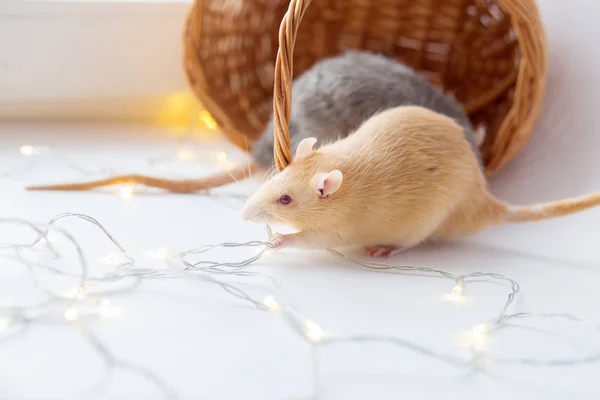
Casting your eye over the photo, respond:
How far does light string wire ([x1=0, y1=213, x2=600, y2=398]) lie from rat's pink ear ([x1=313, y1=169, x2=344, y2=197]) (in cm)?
13

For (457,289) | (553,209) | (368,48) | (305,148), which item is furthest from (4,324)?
(368,48)

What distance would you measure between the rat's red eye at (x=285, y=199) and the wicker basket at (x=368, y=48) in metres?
0.49

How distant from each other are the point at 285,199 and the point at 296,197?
19 mm

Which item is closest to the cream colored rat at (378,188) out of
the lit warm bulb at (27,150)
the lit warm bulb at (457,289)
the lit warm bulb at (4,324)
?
the lit warm bulb at (457,289)

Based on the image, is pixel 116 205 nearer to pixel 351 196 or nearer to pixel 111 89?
pixel 351 196

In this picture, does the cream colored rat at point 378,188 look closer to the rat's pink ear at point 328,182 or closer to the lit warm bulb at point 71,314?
the rat's pink ear at point 328,182

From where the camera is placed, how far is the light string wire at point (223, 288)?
85 centimetres

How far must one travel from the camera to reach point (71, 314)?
2.98ft

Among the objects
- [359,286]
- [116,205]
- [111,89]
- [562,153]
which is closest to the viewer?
[359,286]

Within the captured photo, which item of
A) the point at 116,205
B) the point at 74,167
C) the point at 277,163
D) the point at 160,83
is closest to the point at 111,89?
the point at 160,83

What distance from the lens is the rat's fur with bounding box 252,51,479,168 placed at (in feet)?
4.47

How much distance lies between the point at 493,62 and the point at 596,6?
27 cm

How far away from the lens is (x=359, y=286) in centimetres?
103

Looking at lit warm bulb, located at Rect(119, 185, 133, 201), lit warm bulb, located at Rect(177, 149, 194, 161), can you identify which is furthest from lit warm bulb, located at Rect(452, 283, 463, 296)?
lit warm bulb, located at Rect(177, 149, 194, 161)
